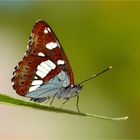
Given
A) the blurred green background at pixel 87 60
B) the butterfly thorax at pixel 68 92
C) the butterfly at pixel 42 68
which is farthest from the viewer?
the blurred green background at pixel 87 60

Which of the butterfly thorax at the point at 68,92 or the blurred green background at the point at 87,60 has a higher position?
the blurred green background at the point at 87,60

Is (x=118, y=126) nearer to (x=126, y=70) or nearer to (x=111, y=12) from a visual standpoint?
(x=126, y=70)

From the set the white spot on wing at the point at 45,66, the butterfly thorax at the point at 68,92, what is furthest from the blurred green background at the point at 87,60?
the white spot on wing at the point at 45,66

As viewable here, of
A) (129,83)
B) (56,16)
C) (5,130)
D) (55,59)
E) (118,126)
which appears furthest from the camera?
(56,16)

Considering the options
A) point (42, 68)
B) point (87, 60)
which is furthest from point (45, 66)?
point (87, 60)

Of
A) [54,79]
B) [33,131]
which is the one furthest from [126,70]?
[54,79]

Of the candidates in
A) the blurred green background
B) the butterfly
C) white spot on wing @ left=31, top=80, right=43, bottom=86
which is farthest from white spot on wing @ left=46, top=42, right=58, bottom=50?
the blurred green background

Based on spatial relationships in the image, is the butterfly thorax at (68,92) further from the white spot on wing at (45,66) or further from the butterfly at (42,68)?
the white spot on wing at (45,66)

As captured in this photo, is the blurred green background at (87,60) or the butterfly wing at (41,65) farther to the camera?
the blurred green background at (87,60)

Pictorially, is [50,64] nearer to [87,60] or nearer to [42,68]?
[42,68]
